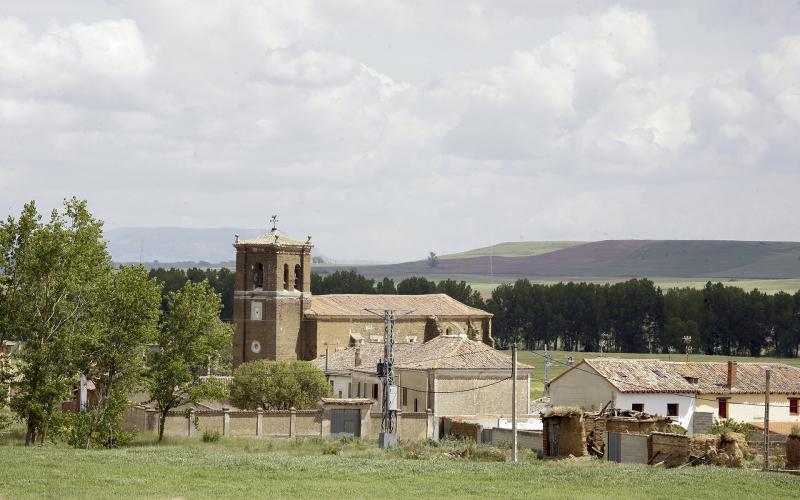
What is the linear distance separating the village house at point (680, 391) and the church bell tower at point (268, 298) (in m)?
27.6

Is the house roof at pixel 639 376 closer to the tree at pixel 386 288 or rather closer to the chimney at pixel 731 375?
the chimney at pixel 731 375

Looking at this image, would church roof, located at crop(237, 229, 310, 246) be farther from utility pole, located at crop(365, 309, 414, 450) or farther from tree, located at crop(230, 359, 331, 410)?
utility pole, located at crop(365, 309, 414, 450)

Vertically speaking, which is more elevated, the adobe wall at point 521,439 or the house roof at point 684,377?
the house roof at point 684,377

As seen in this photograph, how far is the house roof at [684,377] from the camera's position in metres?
67.3

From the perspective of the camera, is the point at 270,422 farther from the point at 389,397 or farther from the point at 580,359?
the point at 580,359

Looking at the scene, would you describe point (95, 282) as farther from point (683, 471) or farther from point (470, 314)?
point (470, 314)

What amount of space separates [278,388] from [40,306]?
23390mm

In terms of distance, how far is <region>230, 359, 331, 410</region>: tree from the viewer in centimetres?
7331

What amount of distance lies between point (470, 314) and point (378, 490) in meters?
66.8

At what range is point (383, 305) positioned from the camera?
100812 millimetres

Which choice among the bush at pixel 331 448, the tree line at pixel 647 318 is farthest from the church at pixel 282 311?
the tree line at pixel 647 318

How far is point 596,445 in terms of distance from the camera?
179 feet

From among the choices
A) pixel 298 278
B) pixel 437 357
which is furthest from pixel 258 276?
pixel 437 357

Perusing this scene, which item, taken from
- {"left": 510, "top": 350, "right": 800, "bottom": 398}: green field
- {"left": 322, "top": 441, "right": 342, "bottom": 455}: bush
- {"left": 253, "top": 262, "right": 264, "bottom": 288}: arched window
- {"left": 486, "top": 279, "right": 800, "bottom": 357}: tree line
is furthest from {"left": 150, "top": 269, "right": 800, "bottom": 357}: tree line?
{"left": 322, "top": 441, "right": 342, "bottom": 455}: bush
